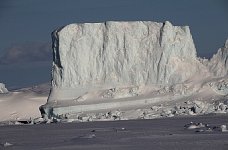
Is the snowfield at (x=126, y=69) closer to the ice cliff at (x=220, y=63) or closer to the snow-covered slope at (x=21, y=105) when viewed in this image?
the ice cliff at (x=220, y=63)

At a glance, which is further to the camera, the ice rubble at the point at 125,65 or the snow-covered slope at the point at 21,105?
the snow-covered slope at the point at 21,105

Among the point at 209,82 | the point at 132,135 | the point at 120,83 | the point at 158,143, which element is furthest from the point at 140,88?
the point at 158,143

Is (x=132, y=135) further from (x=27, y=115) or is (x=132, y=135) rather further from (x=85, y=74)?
(x=27, y=115)

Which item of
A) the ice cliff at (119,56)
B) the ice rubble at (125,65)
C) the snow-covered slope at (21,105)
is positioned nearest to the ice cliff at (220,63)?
the ice rubble at (125,65)

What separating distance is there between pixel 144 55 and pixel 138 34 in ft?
6.86

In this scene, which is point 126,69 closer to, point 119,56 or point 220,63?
point 119,56

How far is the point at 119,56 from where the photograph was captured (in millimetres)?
68812

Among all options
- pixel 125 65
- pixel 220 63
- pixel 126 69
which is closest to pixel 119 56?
pixel 125 65

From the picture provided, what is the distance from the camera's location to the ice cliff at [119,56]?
68812 millimetres

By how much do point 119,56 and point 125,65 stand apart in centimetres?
107

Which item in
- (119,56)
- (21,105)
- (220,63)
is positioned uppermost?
(119,56)

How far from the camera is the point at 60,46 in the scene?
227ft

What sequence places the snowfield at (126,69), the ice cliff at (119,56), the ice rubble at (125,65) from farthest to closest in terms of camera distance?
the ice cliff at (119,56) → the ice rubble at (125,65) → the snowfield at (126,69)

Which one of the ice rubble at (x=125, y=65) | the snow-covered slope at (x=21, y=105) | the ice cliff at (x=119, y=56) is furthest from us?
the snow-covered slope at (x=21, y=105)
